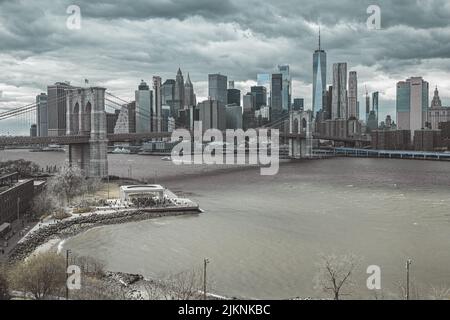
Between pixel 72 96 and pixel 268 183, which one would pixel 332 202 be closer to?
pixel 268 183

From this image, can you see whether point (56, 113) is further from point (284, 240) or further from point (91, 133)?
point (284, 240)

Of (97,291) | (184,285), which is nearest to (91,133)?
(184,285)

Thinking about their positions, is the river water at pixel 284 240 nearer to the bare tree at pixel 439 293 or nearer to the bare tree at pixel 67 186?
the bare tree at pixel 439 293

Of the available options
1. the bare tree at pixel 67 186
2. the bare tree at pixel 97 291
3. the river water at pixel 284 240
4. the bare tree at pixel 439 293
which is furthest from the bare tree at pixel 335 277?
the bare tree at pixel 67 186

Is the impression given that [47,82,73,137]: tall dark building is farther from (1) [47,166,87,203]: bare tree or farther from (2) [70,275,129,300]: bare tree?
(2) [70,275,129,300]: bare tree

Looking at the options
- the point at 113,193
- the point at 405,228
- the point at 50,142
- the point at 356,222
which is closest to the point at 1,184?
the point at 113,193

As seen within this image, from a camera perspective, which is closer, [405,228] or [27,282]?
[27,282]

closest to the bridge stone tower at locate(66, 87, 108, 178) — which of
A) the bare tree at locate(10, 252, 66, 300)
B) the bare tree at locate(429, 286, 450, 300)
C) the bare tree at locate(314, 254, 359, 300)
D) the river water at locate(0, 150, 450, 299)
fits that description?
the river water at locate(0, 150, 450, 299)
